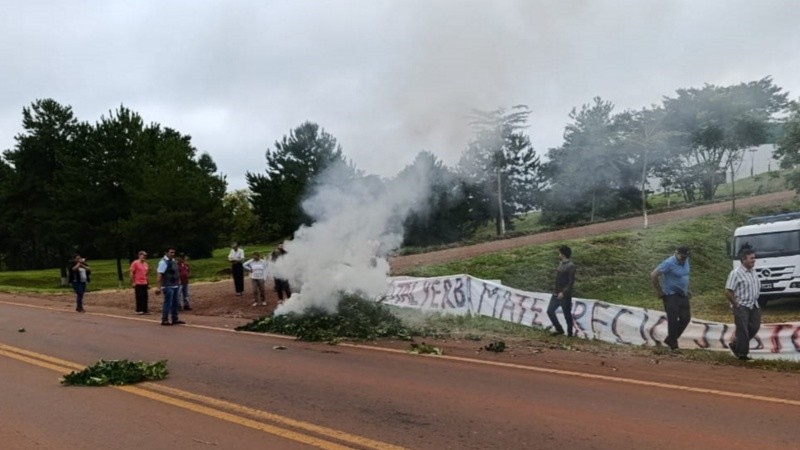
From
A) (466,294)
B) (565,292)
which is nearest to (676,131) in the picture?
(466,294)

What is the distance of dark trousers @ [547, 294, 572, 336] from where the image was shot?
1206 centimetres

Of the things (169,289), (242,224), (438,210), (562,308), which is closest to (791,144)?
(438,210)

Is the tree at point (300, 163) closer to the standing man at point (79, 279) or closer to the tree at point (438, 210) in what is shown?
the tree at point (438, 210)

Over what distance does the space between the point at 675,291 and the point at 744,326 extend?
146 cm

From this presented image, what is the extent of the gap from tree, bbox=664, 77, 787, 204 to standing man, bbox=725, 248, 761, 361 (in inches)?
619

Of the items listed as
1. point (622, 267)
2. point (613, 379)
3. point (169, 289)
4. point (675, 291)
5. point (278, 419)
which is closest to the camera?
point (278, 419)

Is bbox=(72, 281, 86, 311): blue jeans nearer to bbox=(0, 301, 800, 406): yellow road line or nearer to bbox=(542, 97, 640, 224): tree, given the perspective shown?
bbox=(0, 301, 800, 406): yellow road line

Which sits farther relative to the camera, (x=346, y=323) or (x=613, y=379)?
(x=346, y=323)

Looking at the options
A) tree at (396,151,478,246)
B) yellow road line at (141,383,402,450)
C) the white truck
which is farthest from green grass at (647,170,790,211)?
yellow road line at (141,383,402,450)

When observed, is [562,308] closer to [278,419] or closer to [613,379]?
[613,379]

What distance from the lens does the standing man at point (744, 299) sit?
29.7 ft

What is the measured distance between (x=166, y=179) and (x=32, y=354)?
26.9 m

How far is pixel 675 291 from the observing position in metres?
10.5

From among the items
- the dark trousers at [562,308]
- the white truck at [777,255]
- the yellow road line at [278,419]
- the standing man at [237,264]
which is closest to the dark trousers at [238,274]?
the standing man at [237,264]
